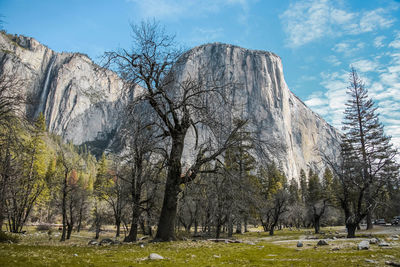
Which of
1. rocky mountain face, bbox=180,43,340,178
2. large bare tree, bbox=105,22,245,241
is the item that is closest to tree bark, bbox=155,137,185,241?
large bare tree, bbox=105,22,245,241

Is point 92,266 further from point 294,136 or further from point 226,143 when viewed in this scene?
point 294,136

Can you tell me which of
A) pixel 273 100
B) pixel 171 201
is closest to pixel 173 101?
pixel 171 201

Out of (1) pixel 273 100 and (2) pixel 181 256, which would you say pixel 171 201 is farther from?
(1) pixel 273 100

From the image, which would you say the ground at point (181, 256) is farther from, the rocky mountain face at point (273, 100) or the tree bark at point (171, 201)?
the rocky mountain face at point (273, 100)

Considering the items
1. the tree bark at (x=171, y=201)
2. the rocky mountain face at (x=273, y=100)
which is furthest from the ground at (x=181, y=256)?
the rocky mountain face at (x=273, y=100)

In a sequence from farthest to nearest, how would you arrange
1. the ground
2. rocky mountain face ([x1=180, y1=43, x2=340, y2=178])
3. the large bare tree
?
rocky mountain face ([x1=180, y1=43, x2=340, y2=178]) → the large bare tree → the ground

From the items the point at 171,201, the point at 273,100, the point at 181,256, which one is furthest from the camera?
the point at 273,100

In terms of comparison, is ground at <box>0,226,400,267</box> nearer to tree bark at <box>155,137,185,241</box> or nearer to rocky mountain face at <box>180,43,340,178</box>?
tree bark at <box>155,137,185,241</box>

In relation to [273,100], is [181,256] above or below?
below

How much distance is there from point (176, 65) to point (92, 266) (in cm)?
908

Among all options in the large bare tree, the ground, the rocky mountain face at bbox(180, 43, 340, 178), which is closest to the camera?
the ground

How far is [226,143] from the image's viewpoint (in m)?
11.9

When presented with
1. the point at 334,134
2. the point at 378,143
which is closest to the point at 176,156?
the point at 378,143

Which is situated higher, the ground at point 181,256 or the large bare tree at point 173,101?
the large bare tree at point 173,101
